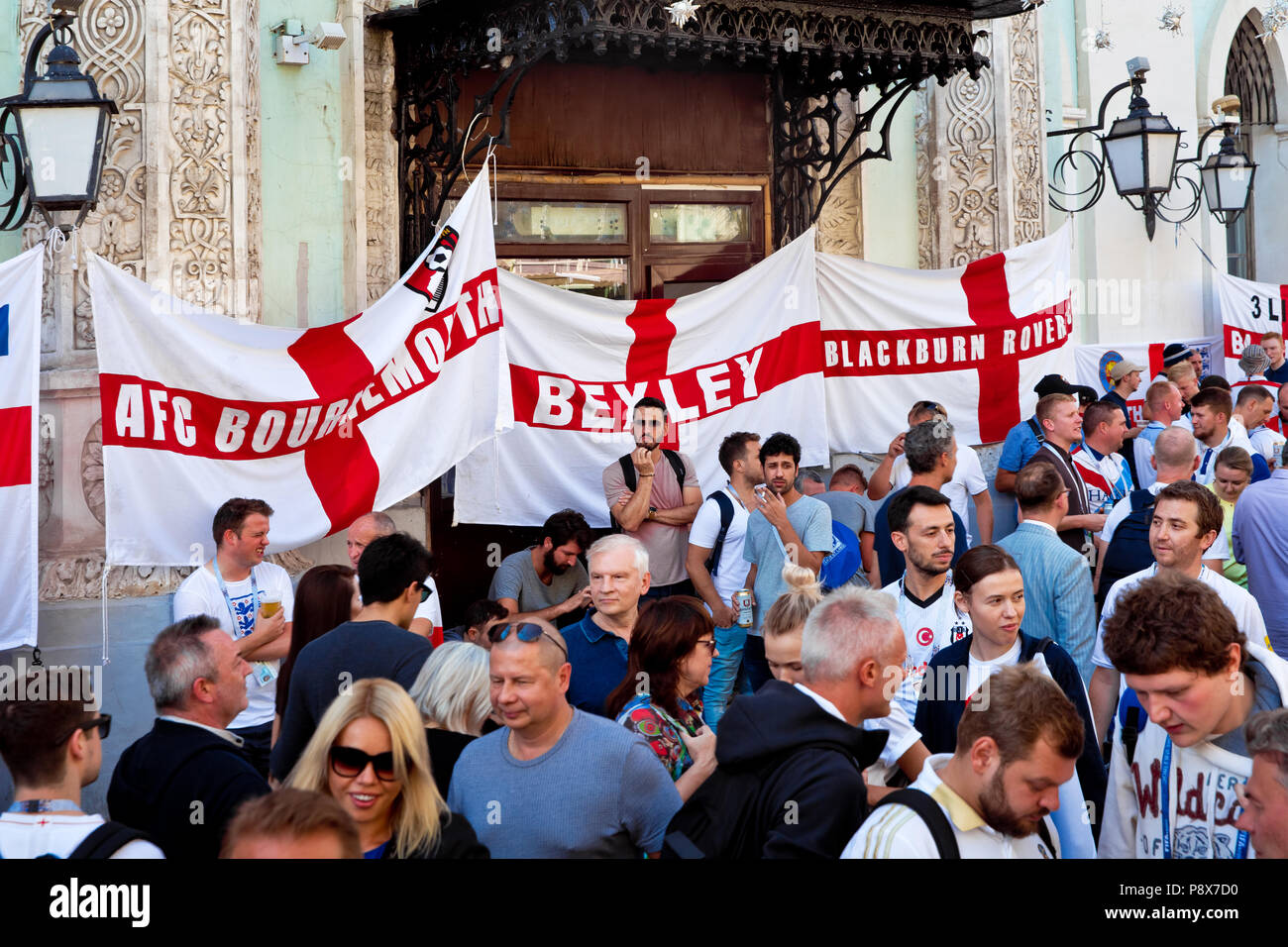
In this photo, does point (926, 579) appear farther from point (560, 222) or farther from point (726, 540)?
point (560, 222)

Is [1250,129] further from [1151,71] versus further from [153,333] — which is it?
[153,333]

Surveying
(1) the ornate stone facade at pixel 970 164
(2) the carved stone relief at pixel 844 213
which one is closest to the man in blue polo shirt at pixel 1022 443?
(1) the ornate stone facade at pixel 970 164

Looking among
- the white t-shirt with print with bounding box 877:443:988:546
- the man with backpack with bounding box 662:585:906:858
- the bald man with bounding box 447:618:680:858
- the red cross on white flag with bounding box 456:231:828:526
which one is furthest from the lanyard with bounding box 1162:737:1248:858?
the red cross on white flag with bounding box 456:231:828:526

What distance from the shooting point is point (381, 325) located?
734 cm

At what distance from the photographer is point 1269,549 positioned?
21.3 ft

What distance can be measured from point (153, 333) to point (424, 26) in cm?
284

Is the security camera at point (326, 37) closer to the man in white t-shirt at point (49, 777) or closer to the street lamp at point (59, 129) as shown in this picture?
the street lamp at point (59, 129)

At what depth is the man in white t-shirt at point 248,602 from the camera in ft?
20.1

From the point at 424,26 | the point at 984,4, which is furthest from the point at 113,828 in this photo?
the point at 984,4

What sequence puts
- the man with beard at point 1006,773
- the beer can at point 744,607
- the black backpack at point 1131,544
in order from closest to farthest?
1. the man with beard at point 1006,773
2. the black backpack at point 1131,544
3. the beer can at point 744,607

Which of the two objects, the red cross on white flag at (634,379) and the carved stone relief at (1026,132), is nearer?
the red cross on white flag at (634,379)

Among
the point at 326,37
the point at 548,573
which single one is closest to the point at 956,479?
the point at 548,573

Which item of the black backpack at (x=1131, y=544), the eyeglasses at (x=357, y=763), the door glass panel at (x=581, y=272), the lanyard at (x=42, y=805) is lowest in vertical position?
the lanyard at (x=42, y=805)

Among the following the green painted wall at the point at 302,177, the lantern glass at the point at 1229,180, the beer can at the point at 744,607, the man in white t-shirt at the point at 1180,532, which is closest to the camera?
the man in white t-shirt at the point at 1180,532
